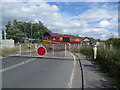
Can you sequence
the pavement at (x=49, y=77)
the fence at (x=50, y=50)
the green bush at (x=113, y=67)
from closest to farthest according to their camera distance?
the pavement at (x=49, y=77) → the green bush at (x=113, y=67) → the fence at (x=50, y=50)

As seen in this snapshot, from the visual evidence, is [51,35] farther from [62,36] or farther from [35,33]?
[35,33]

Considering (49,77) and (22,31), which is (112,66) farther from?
(22,31)

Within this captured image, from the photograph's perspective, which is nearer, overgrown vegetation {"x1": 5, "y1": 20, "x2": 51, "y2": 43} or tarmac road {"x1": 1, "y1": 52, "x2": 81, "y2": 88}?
tarmac road {"x1": 1, "y1": 52, "x2": 81, "y2": 88}

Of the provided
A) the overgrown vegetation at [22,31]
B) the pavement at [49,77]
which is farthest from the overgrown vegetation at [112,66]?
the overgrown vegetation at [22,31]

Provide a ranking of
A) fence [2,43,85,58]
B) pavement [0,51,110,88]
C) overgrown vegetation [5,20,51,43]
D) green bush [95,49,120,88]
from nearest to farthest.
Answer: pavement [0,51,110,88]
green bush [95,49,120,88]
fence [2,43,85,58]
overgrown vegetation [5,20,51,43]

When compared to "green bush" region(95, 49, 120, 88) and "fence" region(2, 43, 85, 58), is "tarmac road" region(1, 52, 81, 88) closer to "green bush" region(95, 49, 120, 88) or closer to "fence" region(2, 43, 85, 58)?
"green bush" region(95, 49, 120, 88)

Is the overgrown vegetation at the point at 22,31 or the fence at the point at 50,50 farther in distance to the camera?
the overgrown vegetation at the point at 22,31

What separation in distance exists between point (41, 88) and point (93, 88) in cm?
191

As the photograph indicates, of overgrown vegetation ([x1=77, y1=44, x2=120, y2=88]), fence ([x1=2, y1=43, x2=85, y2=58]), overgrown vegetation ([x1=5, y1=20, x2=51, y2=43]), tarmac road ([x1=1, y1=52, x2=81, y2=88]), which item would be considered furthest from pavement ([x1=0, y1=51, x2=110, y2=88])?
overgrown vegetation ([x1=5, y1=20, x2=51, y2=43])

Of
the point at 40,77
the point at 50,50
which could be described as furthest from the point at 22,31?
the point at 40,77

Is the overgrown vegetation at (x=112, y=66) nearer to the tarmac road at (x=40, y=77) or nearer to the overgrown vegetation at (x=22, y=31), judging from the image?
the tarmac road at (x=40, y=77)

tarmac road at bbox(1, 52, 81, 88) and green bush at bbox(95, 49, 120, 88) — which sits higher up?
green bush at bbox(95, 49, 120, 88)

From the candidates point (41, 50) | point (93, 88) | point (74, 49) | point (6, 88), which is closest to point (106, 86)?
point (93, 88)

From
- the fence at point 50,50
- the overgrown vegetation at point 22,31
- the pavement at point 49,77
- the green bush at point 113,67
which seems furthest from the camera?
the overgrown vegetation at point 22,31
